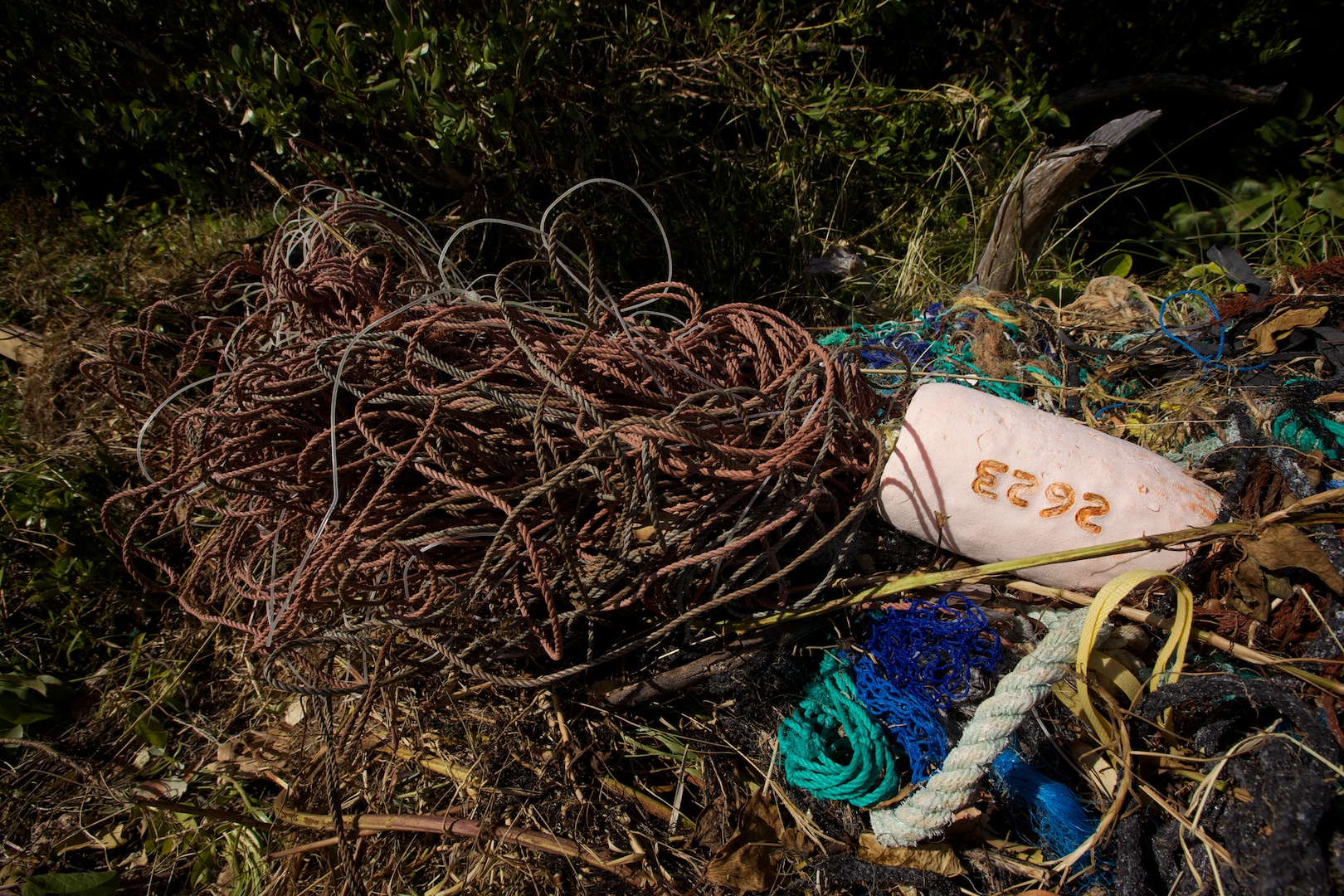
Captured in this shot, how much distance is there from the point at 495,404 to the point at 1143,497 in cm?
154

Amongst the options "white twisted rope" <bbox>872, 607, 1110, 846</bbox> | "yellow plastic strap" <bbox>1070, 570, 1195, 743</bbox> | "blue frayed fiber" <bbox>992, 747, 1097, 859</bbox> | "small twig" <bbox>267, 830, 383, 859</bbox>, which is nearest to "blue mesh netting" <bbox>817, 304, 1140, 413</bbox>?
"yellow plastic strap" <bbox>1070, 570, 1195, 743</bbox>

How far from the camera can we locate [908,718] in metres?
1.47

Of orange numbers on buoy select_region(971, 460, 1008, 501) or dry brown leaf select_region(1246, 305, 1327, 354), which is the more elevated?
orange numbers on buoy select_region(971, 460, 1008, 501)

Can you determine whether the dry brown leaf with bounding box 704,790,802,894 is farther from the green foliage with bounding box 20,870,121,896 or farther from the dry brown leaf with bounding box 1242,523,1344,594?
the green foliage with bounding box 20,870,121,896

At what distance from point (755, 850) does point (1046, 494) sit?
104 cm

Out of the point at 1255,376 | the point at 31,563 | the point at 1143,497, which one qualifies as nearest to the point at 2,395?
the point at 31,563

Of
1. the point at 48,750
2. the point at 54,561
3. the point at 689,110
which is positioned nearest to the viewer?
the point at 48,750

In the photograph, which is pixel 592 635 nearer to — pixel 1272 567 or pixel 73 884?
pixel 73 884

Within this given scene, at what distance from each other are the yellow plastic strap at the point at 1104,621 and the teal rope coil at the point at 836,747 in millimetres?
419

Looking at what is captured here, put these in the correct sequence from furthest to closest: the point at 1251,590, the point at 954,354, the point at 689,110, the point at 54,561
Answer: the point at 689,110 → the point at 954,354 → the point at 54,561 → the point at 1251,590

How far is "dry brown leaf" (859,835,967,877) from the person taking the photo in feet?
4.48

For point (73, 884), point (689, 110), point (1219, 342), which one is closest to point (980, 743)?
point (1219, 342)

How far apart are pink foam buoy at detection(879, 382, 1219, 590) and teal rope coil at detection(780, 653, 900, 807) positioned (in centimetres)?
45

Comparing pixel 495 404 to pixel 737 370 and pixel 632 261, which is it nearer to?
pixel 737 370
